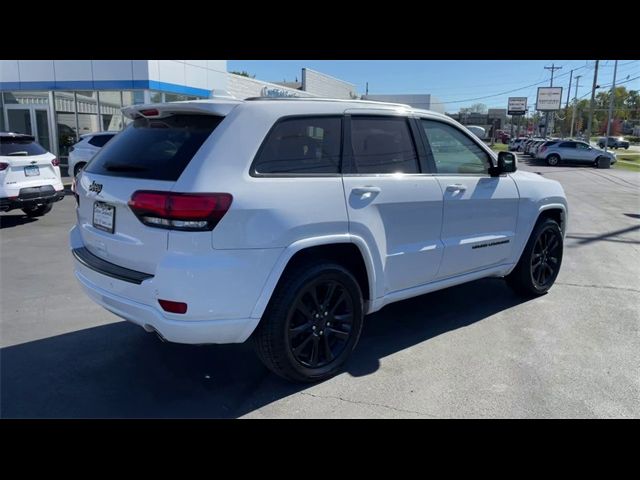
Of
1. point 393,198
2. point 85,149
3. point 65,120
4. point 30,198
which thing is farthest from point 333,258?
point 65,120

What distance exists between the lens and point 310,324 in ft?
11.6

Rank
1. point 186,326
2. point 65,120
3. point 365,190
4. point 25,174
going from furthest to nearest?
1. point 65,120
2. point 25,174
3. point 365,190
4. point 186,326

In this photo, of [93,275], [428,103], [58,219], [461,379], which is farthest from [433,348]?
[428,103]

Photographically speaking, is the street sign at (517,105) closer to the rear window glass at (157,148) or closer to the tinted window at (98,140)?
the tinted window at (98,140)

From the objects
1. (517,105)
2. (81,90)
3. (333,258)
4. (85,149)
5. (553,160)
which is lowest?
(553,160)

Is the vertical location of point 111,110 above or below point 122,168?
above

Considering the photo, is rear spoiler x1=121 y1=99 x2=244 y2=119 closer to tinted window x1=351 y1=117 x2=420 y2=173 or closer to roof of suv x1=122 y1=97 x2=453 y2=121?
roof of suv x1=122 y1=97 x2=453 y2=121

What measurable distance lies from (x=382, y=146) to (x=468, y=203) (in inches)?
42.2

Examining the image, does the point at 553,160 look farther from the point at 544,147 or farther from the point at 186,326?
the point at 186,326

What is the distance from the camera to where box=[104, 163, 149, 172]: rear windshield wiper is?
326 cm

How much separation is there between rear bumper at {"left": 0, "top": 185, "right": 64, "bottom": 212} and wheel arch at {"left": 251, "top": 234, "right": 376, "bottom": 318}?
7.28m
